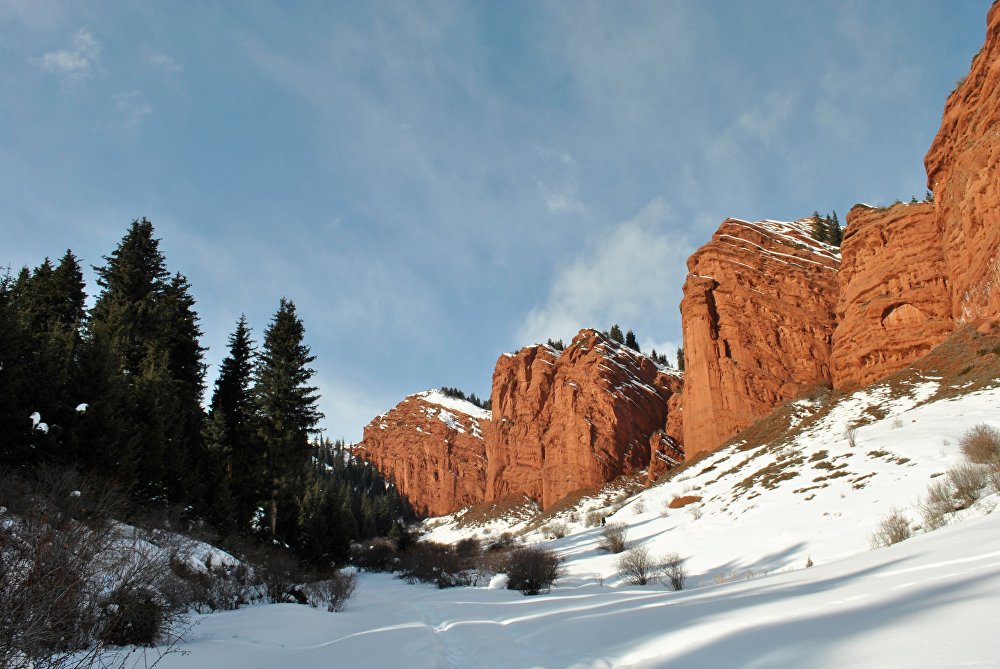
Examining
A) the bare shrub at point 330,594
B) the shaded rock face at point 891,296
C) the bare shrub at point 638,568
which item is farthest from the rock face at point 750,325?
the bare shrub at point 330,594

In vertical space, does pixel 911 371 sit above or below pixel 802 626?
above

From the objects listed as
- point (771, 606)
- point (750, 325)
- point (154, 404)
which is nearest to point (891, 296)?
point (750, 325)

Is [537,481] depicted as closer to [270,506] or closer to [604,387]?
[604,387]

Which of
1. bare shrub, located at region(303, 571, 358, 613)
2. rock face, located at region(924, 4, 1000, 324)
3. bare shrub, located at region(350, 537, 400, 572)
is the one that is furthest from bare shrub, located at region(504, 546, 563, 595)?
rock face, located at region(924, 4, 1000, 324)

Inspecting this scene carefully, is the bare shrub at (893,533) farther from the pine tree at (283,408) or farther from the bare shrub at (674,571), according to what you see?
the pine tree at (283,408)

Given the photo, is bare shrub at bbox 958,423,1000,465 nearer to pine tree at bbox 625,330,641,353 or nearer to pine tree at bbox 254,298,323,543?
pine tree at bbox 254,298,323,543

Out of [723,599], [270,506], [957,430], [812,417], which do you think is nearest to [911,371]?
[812,417]

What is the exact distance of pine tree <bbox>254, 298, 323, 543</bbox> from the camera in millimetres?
27578

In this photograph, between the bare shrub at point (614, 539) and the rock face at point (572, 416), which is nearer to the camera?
the bare shrub at point (614, 539)

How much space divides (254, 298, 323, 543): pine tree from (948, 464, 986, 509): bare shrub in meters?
26.9

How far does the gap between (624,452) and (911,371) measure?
4770cm

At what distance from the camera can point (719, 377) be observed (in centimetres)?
5231

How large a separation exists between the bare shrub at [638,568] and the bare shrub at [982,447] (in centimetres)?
973

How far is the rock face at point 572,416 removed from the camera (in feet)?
251
